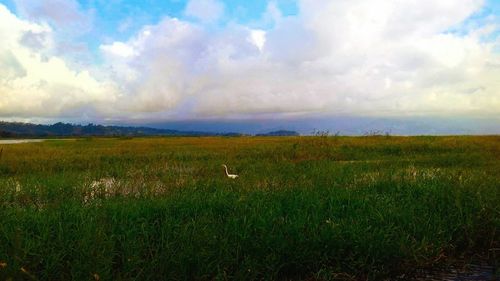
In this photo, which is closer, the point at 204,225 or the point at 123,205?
the point at 204,225

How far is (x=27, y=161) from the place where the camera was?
20266mm

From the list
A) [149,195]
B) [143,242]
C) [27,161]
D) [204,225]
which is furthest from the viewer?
[27,161]

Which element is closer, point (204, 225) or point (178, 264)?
point (178, 264)

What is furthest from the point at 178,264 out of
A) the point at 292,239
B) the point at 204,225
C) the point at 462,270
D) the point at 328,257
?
the point at 462,270

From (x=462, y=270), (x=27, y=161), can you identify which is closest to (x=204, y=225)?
(x=462, y=270)

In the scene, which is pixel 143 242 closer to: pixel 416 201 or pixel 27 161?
pixel 416 201

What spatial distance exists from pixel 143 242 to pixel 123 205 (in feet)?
6.98

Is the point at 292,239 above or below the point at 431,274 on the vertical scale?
above

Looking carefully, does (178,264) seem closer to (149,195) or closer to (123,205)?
(123,205)

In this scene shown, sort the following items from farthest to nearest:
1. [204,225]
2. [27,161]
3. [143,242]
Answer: [27,161] → [204,225] → [143,242]

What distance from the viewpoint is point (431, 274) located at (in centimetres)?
637

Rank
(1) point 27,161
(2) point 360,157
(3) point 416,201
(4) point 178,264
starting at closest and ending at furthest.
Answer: (4) point 178,264
(3) point 416,201
(1) point 27,161
(2) point 360,157

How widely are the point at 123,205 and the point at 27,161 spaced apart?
47.6 feet

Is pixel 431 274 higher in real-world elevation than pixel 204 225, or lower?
lower
